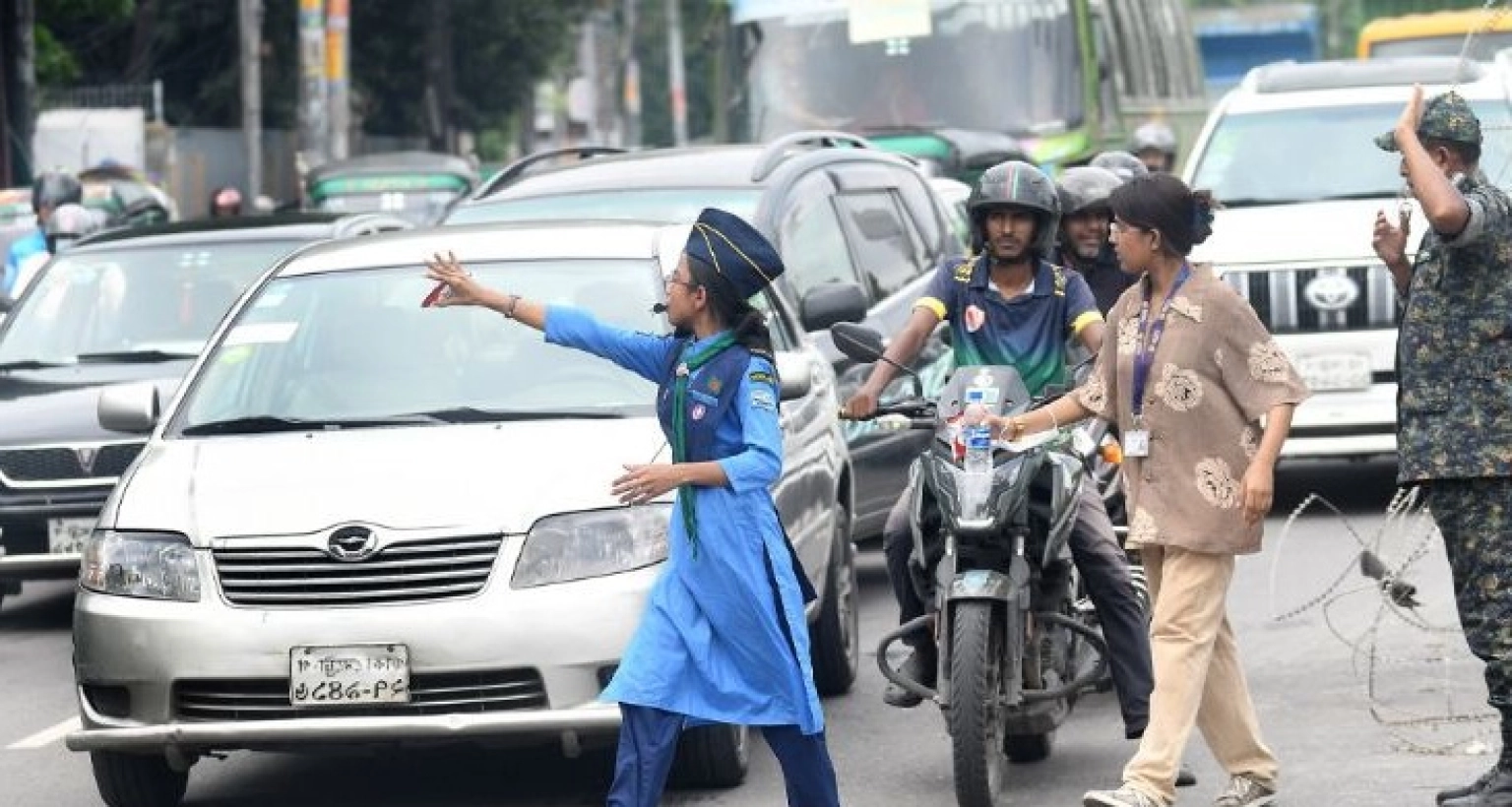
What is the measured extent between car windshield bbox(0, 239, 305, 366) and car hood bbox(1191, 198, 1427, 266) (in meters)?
4.44

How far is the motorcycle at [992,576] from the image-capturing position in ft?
25.6

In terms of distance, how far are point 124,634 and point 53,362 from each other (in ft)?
17.0

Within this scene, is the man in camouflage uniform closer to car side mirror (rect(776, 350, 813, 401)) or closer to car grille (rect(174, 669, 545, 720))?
car side mirror (rect(776, 350, 813, 401))

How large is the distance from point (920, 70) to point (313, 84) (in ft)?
38.6

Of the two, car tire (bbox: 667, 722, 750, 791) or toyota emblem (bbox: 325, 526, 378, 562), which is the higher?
toyota emblem (bbox: 325, 526, 378, 562)

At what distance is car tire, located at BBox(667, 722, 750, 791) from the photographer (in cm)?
836

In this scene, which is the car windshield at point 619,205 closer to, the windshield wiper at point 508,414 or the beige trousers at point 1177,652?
the windshield wiper at point 508,414

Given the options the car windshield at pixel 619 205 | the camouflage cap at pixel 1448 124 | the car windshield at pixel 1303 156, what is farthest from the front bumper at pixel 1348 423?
the camouflage cap at pixel 1448 124

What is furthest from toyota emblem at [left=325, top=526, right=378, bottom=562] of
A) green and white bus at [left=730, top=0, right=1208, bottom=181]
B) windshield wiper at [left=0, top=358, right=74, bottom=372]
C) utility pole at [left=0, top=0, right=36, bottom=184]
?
utility pole at [left=0, top=0, right=36, bottom=184]

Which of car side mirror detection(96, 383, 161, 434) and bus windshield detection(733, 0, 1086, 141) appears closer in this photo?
car side mirror detection(96, 383, 161, 434)

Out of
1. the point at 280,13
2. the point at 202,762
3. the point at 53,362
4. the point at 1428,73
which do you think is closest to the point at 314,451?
the point at 202,762

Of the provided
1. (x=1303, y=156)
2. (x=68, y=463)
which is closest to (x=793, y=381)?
(x=68, y=463)

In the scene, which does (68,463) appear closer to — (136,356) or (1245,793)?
(136,356)

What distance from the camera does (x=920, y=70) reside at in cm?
2447
